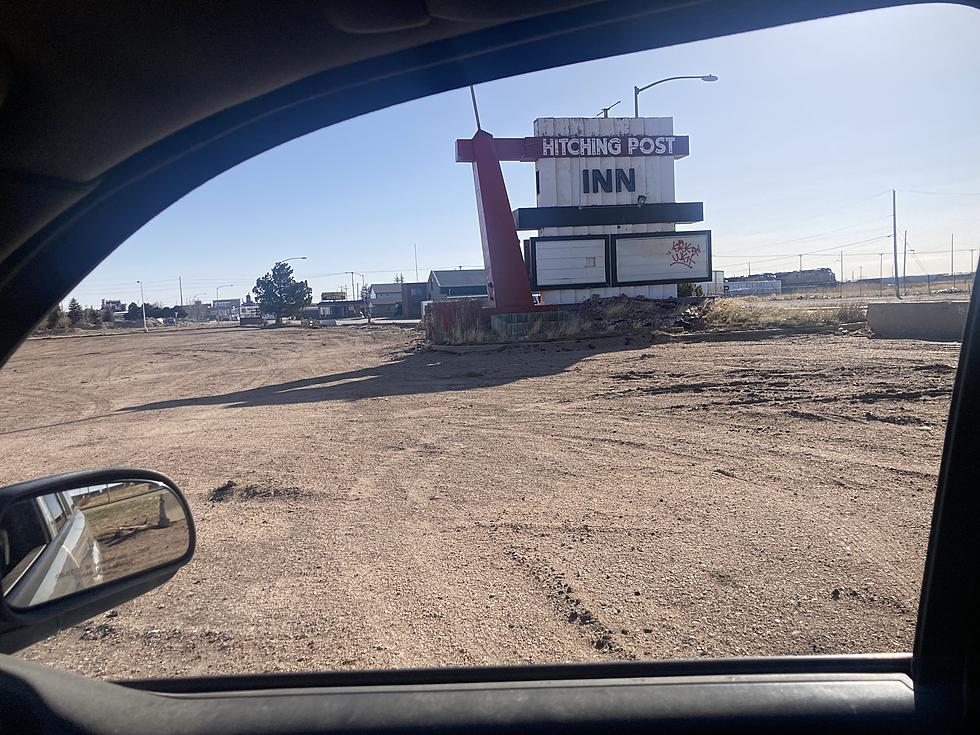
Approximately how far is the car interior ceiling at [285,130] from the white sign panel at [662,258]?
29.0 meters

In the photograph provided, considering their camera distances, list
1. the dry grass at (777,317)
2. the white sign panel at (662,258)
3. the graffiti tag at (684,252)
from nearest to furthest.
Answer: the dry grass at (777,317)
the white sign panel at (662,258)
the graffiti tag at (684,252)

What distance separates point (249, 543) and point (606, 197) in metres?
27.6

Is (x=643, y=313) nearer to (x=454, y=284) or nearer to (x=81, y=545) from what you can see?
(x=81, y=545)

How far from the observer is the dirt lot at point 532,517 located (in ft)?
12.4

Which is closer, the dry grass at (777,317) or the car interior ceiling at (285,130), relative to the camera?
the car interior ceiling at (285,130)

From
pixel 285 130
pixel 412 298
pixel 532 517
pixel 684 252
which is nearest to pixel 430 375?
pixel 532 517

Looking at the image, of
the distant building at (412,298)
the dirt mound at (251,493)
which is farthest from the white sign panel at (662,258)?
the distant building at (412,298)

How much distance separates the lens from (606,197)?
3081 centimetres

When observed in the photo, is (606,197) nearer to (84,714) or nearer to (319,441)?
(319,441)

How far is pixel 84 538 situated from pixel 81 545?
23 mm

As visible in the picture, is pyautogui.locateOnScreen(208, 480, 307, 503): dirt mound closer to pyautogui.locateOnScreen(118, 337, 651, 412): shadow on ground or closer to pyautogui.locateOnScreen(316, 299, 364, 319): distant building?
pyautogui.locateOnScreen(118, 337, 651, 412): shadow on ground

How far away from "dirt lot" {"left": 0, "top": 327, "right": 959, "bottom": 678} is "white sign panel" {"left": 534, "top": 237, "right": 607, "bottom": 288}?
1574 centimetres

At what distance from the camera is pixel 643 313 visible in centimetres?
2780

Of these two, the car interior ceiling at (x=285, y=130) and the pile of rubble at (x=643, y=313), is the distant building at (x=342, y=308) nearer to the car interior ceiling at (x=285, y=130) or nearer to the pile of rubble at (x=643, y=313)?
the pile of rubble at (x=643, y=313)
